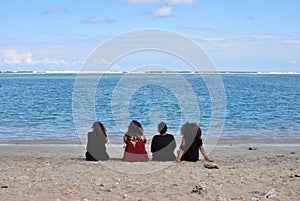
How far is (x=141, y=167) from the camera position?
11414mm

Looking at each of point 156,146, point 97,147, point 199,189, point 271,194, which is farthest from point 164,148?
point 271,194

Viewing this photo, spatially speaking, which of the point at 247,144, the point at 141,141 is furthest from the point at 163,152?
the point at 247,144

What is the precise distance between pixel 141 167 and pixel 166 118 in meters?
19.2

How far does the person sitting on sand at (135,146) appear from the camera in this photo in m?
12.8

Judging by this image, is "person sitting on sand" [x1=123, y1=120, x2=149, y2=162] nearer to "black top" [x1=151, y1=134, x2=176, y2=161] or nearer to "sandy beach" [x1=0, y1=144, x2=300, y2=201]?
"black top" [x1=151, y1=134, x2=176, y2=161]

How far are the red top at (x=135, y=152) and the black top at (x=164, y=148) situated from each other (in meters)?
0.29

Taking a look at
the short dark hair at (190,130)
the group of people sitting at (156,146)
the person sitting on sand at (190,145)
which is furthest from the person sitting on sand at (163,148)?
the short dark hair at (190,130)

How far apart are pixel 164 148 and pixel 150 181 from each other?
3.33 m

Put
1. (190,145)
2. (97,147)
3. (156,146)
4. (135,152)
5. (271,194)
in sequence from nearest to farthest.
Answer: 1. (271,194)
2. (190,145)
3. (135,152)
4. (156,146)
5. (97,147)

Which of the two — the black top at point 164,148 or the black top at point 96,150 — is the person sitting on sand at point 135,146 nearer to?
the black top at point 164,148

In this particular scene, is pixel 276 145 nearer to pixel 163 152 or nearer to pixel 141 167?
pixel 163 152

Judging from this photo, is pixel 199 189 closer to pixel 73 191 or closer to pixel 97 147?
pixel 73 191

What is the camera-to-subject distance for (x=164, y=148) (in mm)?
12906

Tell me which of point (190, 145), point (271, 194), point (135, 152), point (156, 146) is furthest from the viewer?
point (156, 146)
